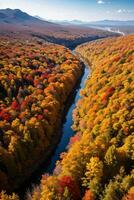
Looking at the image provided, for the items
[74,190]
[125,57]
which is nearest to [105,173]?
[74,190]

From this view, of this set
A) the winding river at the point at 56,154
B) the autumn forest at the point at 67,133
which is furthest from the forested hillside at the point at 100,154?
the winding river at the point at 56,154

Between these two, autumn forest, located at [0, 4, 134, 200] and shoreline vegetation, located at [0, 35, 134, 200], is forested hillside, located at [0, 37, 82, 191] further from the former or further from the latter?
shoreline vegetation, located at [0, 35, 134, 200]

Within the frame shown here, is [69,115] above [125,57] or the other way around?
the other way around

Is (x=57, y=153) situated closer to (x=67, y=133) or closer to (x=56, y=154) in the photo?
(x=56, y=154)

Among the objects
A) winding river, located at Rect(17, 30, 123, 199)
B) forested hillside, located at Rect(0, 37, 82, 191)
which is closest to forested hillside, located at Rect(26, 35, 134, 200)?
winding river, located at Rect(17, 30, 123, 199)

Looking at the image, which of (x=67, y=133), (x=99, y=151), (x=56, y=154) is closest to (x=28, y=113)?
(x=67, y=133)

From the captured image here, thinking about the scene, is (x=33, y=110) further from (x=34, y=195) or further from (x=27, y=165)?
(x=34, y=195)

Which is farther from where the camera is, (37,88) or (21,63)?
(21,63)

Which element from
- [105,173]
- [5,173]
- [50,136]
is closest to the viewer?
[105,173]
